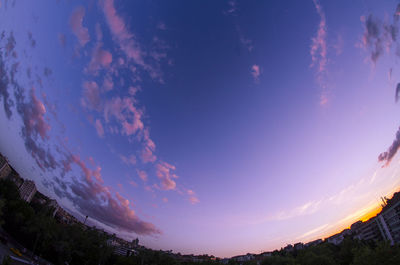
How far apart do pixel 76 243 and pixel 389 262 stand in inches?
3288

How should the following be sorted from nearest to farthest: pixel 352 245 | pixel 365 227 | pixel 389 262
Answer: pixel 389 262
pixel 352 245
pixel 365 227

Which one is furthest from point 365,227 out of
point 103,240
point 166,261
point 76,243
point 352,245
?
point 76,243

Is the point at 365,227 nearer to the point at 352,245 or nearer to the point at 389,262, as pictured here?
the point at 352,245

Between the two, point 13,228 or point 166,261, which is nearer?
point 13,228

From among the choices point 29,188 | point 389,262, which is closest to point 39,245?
point 29,188

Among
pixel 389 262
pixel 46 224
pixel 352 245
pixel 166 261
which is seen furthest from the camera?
pixel 166 261

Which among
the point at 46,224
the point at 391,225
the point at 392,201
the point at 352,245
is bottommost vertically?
the point at 46,224

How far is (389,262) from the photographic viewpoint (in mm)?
27500

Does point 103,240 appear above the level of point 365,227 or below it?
below

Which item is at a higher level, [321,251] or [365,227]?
[365,227]

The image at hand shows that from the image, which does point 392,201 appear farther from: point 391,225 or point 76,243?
point 76,243

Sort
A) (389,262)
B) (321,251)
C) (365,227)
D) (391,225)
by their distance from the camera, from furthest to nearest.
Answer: (365,227), (391,225), (321,251), (389,262)

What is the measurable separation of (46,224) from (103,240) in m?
26.5

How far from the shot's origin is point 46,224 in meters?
58.7
